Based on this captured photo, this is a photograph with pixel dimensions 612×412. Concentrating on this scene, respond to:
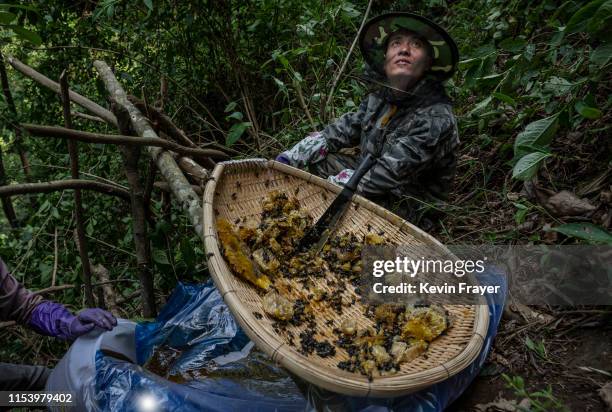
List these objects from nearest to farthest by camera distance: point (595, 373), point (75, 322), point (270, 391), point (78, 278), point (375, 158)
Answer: point (595, 373)
point (270, 391)
point (75, 322)
point (375, 158)
point (78, 278)

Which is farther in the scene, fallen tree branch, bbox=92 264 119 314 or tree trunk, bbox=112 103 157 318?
fallen tree branch, bbox=92 264 119 314

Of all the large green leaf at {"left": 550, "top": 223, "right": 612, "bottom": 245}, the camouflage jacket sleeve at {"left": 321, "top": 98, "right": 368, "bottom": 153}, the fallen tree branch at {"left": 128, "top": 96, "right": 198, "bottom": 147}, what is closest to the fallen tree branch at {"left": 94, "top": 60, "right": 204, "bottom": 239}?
the fallen tree branch at {"left": 128, "top": 96, "right": 198, "bottom": 147}

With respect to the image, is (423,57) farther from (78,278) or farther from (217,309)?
(78,278)

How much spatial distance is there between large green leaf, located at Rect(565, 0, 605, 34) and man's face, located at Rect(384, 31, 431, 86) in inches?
35.4

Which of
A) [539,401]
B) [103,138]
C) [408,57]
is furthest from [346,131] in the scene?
[539,401]

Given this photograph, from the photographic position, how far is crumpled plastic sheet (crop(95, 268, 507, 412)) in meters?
1.51

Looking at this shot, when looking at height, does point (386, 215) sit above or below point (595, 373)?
above

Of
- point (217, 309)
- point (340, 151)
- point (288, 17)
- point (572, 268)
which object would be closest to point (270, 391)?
point (217, 309)

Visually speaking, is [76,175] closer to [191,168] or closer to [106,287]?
[191,168]

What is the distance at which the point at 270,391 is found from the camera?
1690mm

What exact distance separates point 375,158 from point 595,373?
1.21 m

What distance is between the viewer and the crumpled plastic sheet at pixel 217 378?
1.51m

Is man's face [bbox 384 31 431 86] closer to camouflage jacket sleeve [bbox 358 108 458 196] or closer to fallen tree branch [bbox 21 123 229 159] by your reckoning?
camouflage jacket sleeve [bbox 358 108 458 196]

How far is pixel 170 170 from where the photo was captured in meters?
2.03
